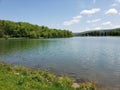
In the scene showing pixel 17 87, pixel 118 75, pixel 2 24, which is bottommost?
pixel 118 75

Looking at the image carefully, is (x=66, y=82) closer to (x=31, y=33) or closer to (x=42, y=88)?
(x=42, y=88)

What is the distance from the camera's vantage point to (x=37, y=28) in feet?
558

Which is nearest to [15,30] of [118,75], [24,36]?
[24,36]

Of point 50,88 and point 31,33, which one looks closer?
point 50,88

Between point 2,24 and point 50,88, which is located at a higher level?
point 2,24

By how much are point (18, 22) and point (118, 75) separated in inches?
5821

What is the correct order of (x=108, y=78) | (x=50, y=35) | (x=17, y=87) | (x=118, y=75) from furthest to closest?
(x=50, y=35)
(x=118, y=75)
(x=108, y=78)
(x=17, y=87)

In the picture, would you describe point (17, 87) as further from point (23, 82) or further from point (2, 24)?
point (2, 24)

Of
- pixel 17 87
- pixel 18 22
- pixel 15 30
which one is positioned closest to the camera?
pixel 17 87

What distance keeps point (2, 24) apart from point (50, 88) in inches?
5423

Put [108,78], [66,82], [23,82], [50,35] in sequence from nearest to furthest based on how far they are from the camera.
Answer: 1. [23,82]
2. [66,82]
3. [108,78]
4. [50,35]

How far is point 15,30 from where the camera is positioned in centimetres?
14238

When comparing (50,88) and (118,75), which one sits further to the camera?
(118,75)

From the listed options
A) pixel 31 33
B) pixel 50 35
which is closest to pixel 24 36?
pixel 31 33
